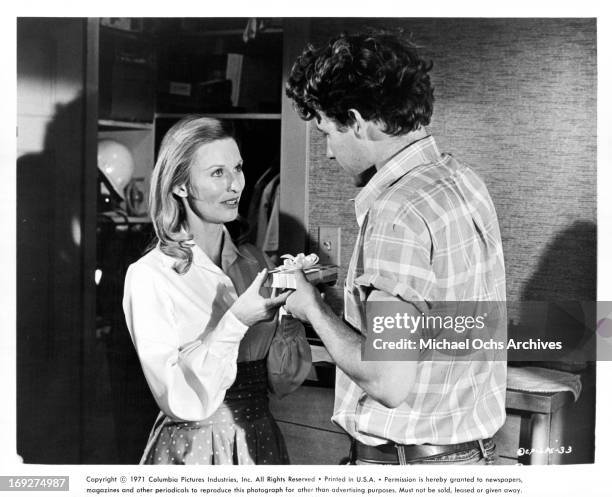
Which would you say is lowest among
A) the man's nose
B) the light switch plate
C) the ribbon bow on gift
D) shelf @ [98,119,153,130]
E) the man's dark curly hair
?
the ribbon bow on gift

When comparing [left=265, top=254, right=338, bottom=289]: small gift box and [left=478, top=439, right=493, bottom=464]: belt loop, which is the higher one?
[left=265, top=254, right=338, bottom=289]: small gift box

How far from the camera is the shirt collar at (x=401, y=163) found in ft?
3.18

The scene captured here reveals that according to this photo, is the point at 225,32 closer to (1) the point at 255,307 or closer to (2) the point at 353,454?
(1) the point at 255,307

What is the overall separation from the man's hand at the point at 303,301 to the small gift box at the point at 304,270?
0.02 m

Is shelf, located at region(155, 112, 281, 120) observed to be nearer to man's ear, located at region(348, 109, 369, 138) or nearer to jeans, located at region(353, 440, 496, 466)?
man's ear, located at region(348, 109, 369, 138)

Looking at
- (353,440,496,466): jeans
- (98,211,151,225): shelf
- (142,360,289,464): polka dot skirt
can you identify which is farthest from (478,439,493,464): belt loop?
(98,211,151,225): shelf

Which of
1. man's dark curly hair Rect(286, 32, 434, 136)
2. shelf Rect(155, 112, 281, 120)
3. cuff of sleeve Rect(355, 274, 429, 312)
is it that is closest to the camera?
cuff of sleeve Rect(355, 274, 429, 312)

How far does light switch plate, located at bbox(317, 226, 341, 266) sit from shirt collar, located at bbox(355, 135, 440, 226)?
0.46 ft

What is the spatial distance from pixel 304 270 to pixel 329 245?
64 millimetres

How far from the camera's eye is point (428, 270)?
0.91 meters

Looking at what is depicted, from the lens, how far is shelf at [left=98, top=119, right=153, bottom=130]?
1121 millimetres
